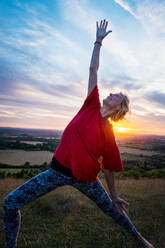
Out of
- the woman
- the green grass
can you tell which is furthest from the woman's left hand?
the green grass

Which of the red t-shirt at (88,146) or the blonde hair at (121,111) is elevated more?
the blonde hair at (121,111)

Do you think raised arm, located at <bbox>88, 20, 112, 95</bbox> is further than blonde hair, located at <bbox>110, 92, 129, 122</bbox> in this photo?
Yes

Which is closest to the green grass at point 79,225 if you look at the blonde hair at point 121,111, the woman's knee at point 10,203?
the woman's knee at point 10,203

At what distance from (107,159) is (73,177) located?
1.49 feet

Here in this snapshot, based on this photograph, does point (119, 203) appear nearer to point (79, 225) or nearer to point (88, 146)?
point (88, 146)

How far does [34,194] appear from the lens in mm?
2021

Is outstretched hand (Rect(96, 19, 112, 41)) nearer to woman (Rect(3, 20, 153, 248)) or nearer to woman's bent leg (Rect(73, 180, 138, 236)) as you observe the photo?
woman (Rect(3, 20, 153, 248))

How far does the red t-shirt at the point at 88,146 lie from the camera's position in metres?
2.00

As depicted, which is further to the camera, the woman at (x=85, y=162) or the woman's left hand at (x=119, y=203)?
the woman's left hand at (x=119, y=203)

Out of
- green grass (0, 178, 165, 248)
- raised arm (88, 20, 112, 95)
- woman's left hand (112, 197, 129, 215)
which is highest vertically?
raised arm (88, 20, 112, 95)

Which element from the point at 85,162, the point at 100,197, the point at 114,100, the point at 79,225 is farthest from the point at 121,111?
the point at 79,225

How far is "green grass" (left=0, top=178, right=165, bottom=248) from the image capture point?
2902mm

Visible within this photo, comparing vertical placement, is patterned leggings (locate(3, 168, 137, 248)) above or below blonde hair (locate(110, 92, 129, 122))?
below

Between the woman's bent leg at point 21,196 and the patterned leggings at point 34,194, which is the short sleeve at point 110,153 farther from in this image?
the woman's bent leg at point 21,196
